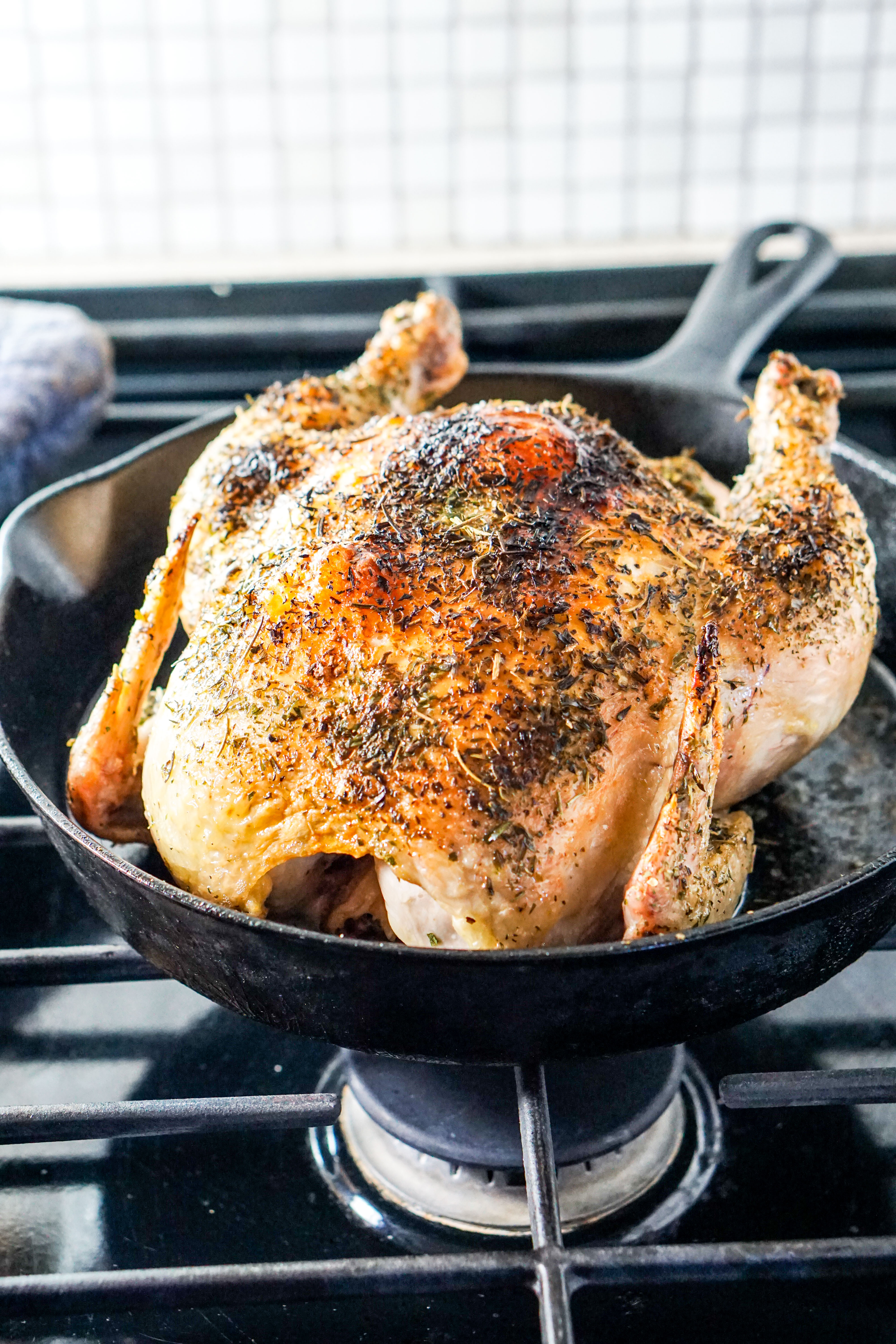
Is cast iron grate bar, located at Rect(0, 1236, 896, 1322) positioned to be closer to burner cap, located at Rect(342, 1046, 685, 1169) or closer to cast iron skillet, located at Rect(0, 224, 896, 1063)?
cast iron skillet, located at Rect(0, 224, 896, 1063)

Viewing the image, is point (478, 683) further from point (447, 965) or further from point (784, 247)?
point (784, 247)

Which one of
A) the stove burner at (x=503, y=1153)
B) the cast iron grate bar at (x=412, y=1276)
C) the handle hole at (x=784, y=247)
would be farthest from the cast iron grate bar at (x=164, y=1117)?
the handle hole at (x=784, y=247)

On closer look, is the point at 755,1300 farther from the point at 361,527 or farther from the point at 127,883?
the point at 361,527

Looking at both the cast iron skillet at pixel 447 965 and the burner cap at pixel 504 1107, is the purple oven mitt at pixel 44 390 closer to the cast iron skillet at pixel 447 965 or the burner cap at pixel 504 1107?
the cast iron skillet at pixel 447 965

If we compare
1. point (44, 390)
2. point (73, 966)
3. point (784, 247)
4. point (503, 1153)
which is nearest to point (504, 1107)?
point (503, 1153)

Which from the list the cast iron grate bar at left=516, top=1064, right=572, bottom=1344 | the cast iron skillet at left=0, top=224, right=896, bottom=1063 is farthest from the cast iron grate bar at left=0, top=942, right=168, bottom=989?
the cast iron grate bar at left=516, top=1064, right=572, bottom=1344
